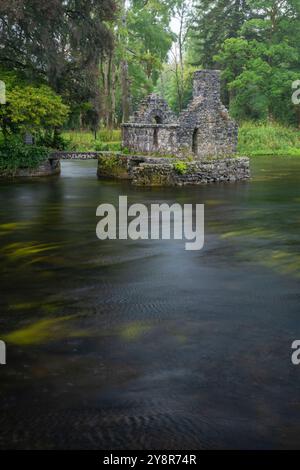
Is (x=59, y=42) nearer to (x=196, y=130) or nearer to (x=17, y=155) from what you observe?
(x=17, y=155)

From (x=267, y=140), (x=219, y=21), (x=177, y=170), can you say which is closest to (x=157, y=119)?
(x=177, y=170)

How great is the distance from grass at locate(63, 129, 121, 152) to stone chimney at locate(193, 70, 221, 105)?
12058 millimetres

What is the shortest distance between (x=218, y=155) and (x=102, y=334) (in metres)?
21.5

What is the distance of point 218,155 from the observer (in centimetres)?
2859

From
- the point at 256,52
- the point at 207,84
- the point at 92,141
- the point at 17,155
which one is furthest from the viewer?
the point at 256,52

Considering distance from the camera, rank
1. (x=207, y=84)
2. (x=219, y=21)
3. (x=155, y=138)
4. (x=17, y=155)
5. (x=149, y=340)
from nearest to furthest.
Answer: (x=149, y=340)
(x=155, y=138)
(x=207, y=84)
(x=17, y=155)
(x=219, y=21)

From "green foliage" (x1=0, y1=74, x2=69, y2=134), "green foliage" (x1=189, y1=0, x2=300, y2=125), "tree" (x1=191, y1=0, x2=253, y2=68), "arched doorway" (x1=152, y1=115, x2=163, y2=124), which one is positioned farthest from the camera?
"tree" (x1=191, y1=0, x2=253, y2=68)

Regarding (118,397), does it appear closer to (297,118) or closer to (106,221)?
(106,221)

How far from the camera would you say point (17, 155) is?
30.1m

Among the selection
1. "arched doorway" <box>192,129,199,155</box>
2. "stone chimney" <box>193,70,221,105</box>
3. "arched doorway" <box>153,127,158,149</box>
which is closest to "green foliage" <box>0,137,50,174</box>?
"arched doorway" <box>153,127,158,149</box>

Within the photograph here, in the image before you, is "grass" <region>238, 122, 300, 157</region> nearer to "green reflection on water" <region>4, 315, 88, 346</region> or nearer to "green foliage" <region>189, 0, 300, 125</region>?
"green foliage" <region>189, 0, 300, 125</region>

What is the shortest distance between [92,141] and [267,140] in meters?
15.3

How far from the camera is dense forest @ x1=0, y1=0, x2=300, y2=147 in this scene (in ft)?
93.3
